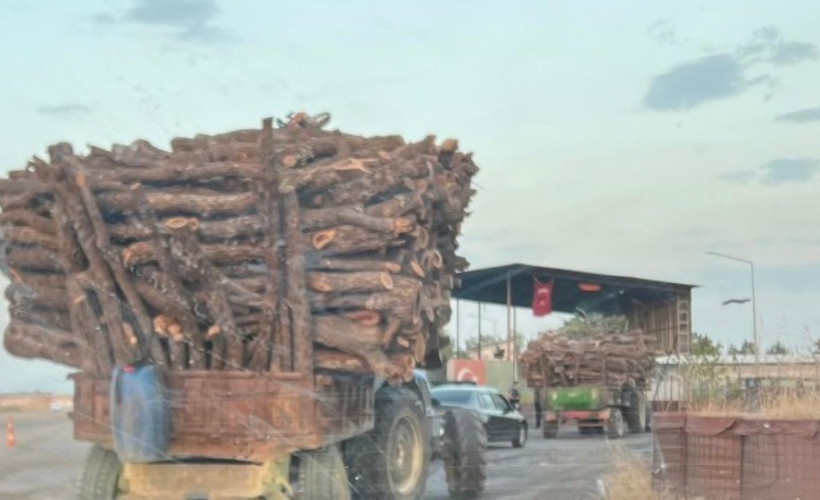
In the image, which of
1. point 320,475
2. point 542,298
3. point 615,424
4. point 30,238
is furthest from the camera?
point 542,298

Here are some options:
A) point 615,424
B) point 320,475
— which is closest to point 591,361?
point 615,424

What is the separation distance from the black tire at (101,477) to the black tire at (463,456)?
16.1 ft

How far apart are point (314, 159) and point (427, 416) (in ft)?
12.7

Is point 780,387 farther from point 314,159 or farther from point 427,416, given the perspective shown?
point 314,159

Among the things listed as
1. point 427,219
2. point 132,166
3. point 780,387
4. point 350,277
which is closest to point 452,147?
point 427,219

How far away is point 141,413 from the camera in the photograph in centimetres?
960

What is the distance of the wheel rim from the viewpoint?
11.5m

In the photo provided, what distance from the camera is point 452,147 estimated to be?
1102cm

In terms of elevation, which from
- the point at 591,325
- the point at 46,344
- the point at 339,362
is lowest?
the point at 339,362

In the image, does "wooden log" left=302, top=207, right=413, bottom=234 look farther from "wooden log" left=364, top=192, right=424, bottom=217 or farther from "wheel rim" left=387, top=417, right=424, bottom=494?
"wheel rim" left=387, top=417, right=424, bottom=494

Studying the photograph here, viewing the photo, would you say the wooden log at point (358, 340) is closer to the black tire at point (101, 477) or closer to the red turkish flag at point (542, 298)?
the black tire at point (101, 477)

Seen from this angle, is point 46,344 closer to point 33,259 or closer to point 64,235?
point 33,259

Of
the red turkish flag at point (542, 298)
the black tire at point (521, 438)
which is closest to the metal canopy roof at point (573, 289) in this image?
the red turkish flag at point (542, 298)

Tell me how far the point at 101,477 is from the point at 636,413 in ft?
76.2
